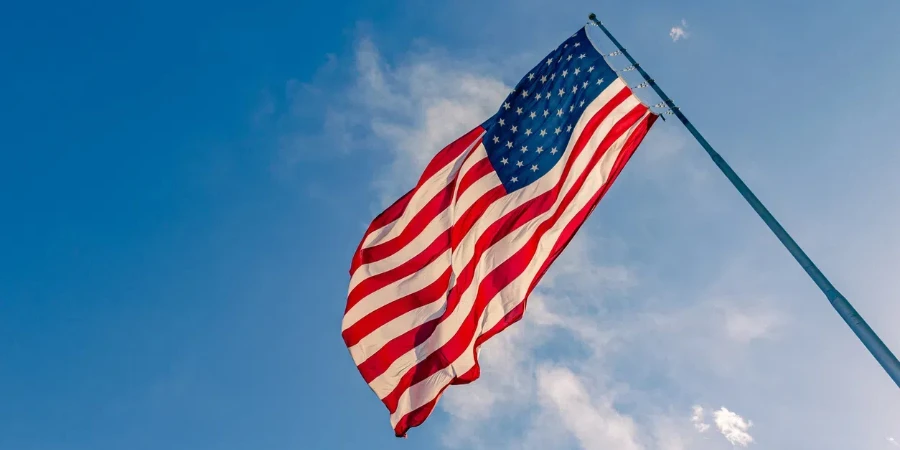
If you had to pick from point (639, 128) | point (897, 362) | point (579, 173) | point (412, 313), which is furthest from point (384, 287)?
point (897, 362)

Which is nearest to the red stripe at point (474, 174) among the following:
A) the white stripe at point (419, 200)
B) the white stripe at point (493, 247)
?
the white stripe at point (419, 200)

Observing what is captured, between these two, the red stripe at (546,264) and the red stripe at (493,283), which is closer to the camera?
the red stripe at (546,264)

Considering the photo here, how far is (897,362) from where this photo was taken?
21.2 feet

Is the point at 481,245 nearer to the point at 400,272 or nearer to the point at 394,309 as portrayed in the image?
the point at 400,272

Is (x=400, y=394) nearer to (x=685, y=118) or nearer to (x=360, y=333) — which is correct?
(x=360, y=333)

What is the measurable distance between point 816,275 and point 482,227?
7040mm

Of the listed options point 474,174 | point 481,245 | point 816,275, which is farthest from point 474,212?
point 816,275

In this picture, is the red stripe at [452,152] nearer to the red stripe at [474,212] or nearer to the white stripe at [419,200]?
the white stripe at [419,200]

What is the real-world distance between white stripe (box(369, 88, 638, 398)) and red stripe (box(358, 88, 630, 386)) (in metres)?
0.08

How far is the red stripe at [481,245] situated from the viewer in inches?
499

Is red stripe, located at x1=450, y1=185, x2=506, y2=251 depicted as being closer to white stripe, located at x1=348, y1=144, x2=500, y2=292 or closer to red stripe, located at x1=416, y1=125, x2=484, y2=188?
white stripe, located at x1=348, y1=144, x2=500, y2=292

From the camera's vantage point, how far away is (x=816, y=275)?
7.64 m

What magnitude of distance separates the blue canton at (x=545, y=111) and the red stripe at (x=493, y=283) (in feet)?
2.73

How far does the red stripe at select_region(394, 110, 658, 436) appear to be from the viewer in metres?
12.1
